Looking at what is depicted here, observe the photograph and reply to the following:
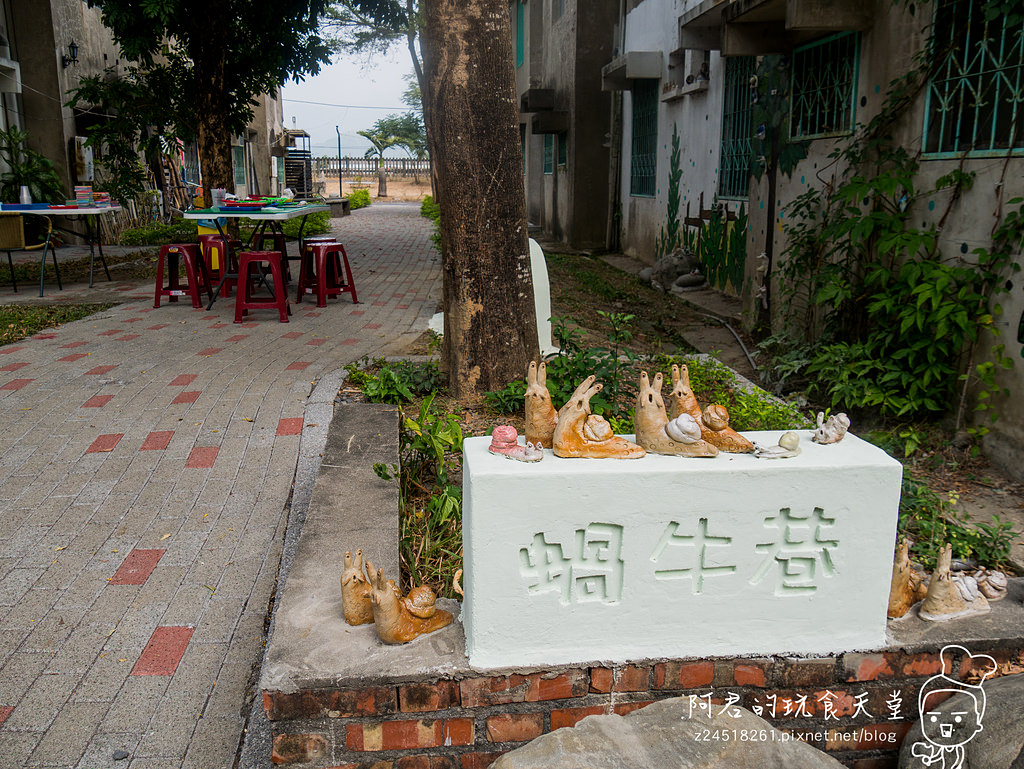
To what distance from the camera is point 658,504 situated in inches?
81.0

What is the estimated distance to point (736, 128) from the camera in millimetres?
9125

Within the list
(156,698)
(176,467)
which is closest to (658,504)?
(156,698)

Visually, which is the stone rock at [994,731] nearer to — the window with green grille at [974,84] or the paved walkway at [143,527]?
the paved walkway at [143,527]

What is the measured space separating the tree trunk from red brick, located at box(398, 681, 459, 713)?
2.62 meters

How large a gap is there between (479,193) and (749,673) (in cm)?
293

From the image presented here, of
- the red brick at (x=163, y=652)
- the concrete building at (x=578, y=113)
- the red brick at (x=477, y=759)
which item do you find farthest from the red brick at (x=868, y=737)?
the concrete building at (x=578, y=113)

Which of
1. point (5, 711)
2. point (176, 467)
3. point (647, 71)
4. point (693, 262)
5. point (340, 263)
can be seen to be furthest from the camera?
point (647, 71)

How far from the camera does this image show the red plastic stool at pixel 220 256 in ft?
26.7

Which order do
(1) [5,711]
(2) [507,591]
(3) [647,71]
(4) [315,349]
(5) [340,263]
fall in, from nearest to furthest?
1. (2) [507,591]
2. (1) [5,711]
3. (4) [315,349]
4. (5) [340,263]
5. (3) [647,71]

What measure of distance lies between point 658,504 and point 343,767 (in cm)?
101

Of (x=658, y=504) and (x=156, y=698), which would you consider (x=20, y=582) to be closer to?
(x=156, y=698)

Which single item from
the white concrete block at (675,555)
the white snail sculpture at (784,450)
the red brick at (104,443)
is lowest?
the red brick at (104,443)

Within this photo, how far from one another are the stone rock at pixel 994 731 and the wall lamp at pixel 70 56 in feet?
52.2

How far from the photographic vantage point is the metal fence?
48844 millimetres
